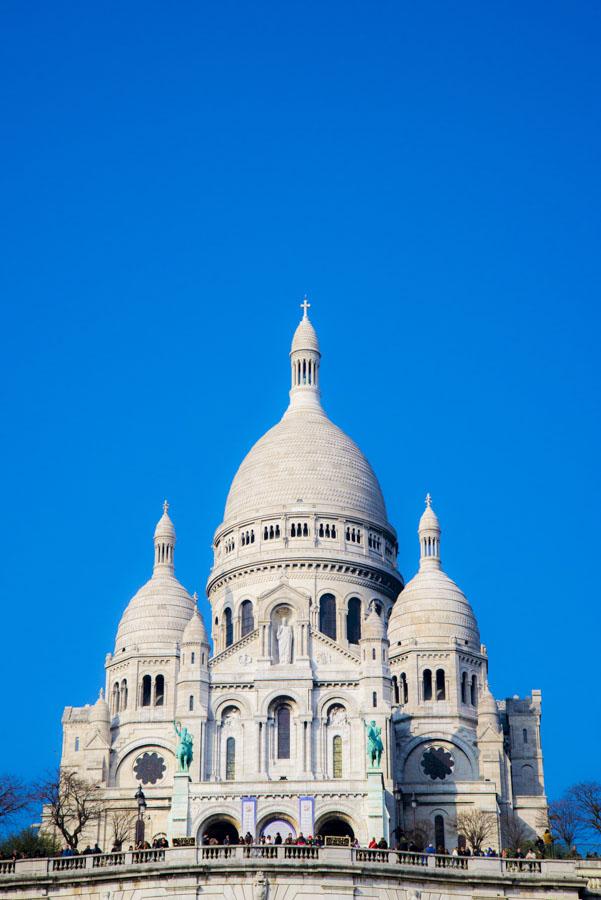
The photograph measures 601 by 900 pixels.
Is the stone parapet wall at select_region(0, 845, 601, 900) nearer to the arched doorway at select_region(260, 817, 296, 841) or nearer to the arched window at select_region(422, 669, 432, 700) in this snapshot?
the arched doorway at select_region(260, 817, 296, 841)

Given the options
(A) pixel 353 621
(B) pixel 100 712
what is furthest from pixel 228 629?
(B) pixel 100 712

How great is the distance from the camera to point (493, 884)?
Answer: 51.6 metres

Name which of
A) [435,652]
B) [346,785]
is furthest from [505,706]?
[346,785]

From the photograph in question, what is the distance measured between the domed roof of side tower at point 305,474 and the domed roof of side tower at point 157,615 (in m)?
6.11

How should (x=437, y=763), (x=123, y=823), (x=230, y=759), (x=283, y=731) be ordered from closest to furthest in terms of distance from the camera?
(x=123, y=823), (x=230, y=759), (x=283, y=731), (x=437, y=763)

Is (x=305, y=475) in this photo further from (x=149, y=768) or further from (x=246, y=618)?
(x=149, y=768)

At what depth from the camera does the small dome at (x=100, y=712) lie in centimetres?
11108

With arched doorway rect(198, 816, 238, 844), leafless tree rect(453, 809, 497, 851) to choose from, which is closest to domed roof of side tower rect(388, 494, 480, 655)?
leafless tree rect(453, 809, 497, 851)

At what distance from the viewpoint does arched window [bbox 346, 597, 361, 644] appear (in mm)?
115125

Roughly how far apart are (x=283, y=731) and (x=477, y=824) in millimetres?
11497

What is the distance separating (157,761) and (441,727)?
16610mm

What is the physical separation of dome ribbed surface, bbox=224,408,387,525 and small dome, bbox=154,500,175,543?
362cm

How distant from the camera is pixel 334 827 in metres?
94.4

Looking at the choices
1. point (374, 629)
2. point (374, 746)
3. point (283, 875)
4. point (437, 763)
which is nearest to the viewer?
point (283, 875)
